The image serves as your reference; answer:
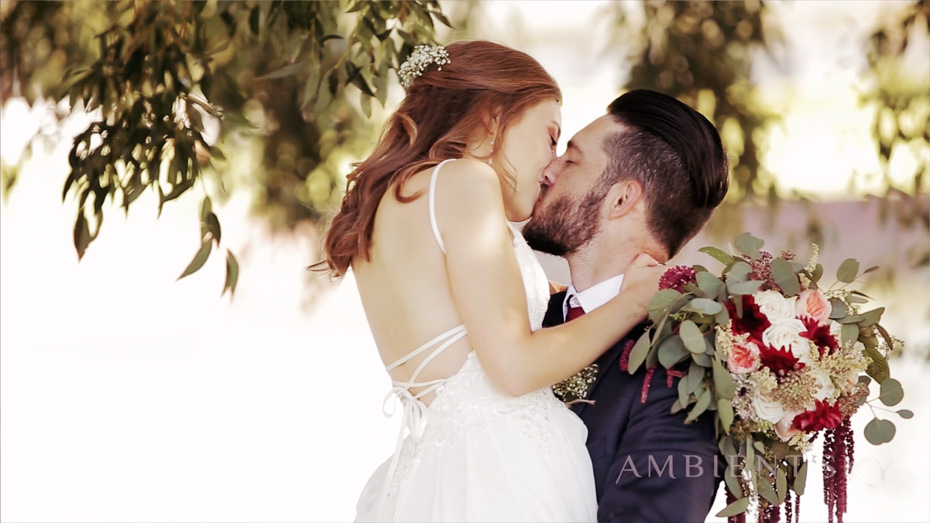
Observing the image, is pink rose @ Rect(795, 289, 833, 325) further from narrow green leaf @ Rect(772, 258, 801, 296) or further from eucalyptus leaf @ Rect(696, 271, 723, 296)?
eucalyptus leaf @ Rect(696, 271, 723, 296)

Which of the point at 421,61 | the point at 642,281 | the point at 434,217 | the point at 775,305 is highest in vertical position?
the point at 421,61

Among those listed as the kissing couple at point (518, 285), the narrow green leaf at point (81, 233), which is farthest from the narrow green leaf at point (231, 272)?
the kissing couple at point (518, 285)

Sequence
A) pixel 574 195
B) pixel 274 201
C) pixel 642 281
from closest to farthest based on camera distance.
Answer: pixel 642 281, pixel 574 195, pixel 274 201

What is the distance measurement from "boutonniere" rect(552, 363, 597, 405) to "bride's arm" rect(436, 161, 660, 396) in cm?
18

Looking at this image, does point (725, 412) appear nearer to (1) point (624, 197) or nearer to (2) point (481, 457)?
(2) point (481, 457)

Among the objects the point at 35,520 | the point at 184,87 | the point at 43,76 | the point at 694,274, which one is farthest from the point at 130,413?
the point at 694,274

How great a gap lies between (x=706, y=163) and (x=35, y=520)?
11.2ft

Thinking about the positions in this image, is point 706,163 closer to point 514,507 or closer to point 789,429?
point 789,429

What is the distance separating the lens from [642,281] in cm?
197

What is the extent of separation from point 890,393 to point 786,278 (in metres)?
0.33

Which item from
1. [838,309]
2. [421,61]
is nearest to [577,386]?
[838,309]

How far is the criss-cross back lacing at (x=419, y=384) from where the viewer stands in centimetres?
188

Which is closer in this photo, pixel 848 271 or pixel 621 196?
pixel 848 271

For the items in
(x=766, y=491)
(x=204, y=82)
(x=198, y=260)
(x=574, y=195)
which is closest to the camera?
(x=766, y=491)
